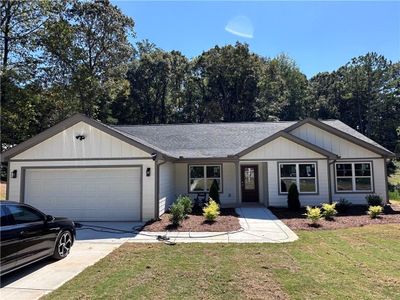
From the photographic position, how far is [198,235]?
1038 centimetres

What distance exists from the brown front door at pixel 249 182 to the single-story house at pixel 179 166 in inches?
2.2

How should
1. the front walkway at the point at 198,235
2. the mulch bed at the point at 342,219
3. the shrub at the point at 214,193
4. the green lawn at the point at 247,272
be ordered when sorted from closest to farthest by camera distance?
1. the green lawn at the point at 247,272
2. the front walkway at the point at 198,235
3. the mulch bed at the point at 342,219
4. the shrub at the point at 214,193

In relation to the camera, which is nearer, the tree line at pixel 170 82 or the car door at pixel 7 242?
the car door at pixel 7 242

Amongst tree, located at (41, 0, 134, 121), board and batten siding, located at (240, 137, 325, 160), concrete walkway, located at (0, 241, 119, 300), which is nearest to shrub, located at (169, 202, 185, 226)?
concrete walkway, located at (0, 241, 119, 300)

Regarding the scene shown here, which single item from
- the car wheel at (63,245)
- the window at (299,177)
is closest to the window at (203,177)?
the window at (299,177)

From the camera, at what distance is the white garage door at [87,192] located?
13.1 meters

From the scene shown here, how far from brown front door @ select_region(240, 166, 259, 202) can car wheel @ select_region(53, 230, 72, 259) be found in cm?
1177

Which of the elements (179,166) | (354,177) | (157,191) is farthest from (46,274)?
(354,177)

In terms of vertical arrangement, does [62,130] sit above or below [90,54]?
below

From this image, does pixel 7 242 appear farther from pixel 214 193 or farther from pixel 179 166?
pixel 179 166

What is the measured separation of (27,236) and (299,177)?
12.8m

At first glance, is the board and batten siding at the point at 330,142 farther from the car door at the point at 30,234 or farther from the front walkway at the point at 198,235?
the car door at the point at 30,234

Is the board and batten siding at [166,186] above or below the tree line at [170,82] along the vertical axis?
below

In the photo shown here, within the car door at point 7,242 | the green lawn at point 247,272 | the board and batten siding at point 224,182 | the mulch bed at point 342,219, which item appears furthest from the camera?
the board and batten siding at point 224,182
